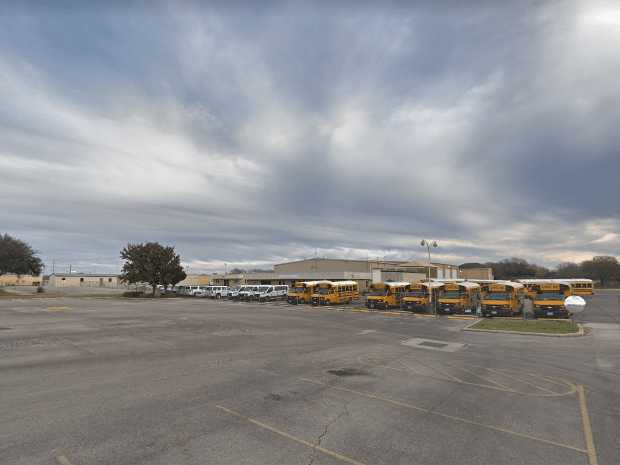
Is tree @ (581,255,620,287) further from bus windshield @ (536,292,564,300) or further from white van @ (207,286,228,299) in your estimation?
white van @ (207,286,228,299)

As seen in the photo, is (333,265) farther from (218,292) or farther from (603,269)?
(603,269)

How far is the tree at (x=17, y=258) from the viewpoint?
2571 inches

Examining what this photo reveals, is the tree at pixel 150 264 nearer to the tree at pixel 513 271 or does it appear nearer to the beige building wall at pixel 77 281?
the beige building wall at pixel 77 281

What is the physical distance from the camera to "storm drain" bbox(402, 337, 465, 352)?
52.6 ft

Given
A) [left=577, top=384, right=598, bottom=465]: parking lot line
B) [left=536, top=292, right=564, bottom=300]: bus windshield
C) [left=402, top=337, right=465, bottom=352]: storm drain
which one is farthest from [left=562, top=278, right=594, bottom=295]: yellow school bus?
[left=577, top=384, right=598, bottom=465]: parking lot line

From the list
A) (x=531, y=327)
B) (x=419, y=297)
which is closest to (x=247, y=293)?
(x=419, y=297)

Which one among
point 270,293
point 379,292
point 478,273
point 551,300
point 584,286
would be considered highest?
point 478,273

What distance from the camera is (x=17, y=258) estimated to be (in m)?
66.4

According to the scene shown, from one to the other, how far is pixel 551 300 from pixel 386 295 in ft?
46.8

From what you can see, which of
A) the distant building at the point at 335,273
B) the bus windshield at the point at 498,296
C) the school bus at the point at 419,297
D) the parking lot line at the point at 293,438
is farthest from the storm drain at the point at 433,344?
the distant building at the point at 335,273

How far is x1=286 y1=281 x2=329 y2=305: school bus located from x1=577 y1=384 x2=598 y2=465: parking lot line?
1429 inches

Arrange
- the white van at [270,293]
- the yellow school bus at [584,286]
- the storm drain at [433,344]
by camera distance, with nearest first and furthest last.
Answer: the storm drain at [433,344] < the white van at [270,293] < the yellow school bus at [584,286]

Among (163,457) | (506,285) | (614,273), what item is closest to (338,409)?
(163,457)

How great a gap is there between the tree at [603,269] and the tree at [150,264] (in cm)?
11334
